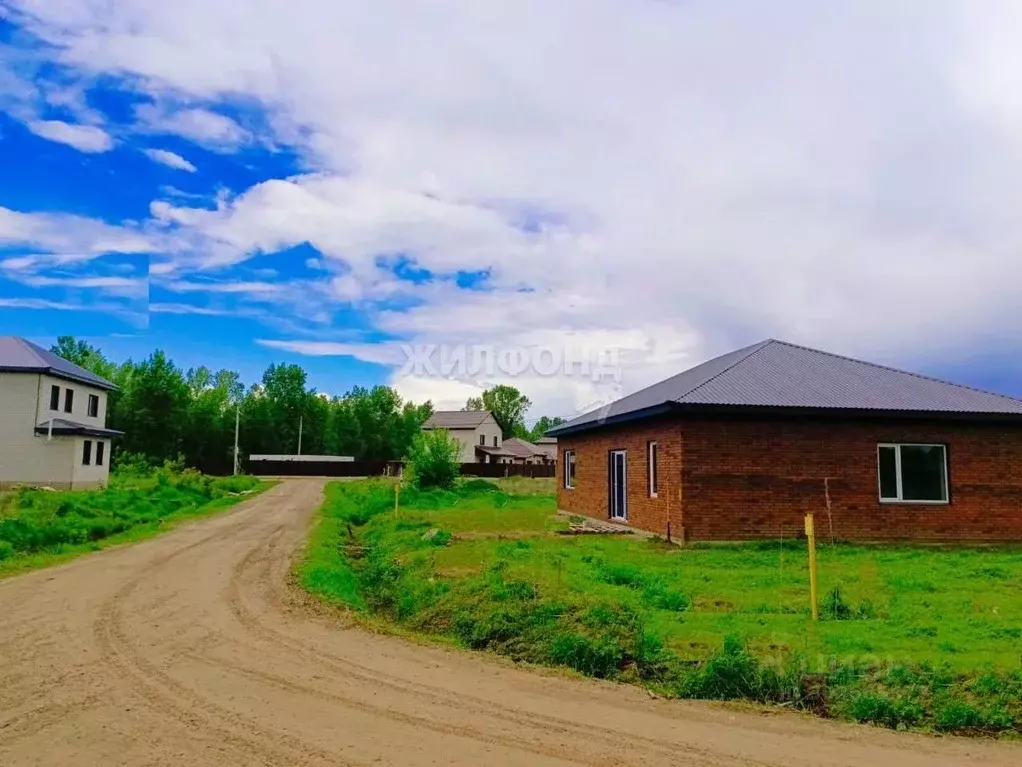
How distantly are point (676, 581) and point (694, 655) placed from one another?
13.3 feet

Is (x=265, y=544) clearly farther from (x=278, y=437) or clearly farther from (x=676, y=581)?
(x=278, y=437)

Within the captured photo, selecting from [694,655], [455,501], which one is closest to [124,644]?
[694,655]

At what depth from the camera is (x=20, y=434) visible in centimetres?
3005

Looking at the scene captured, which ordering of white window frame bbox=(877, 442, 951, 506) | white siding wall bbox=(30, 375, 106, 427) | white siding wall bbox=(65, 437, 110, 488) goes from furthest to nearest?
white siding wall bbox=(65, 437, 110, 488) → white siding wall bbox=(30, 375, 106, 427) → white window frame bbox=(877, 442, 951, 506)

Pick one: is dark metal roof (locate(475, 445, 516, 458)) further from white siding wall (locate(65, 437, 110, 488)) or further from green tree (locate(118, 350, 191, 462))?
white siding wall (locate(65, 437, 110, 488))

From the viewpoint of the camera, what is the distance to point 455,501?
29594 mm

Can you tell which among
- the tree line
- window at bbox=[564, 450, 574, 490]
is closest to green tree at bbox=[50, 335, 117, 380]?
the tree line

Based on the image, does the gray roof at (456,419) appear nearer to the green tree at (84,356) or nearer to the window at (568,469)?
the green tree at (84,356)

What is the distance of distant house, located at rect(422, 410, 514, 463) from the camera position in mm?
72312

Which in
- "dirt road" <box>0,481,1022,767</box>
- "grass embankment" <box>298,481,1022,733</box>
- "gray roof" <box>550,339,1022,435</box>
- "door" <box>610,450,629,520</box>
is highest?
"gray roof" <box>550,339,1022,435</box>

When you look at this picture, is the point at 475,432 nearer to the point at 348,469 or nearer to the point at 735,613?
the point at 348,469

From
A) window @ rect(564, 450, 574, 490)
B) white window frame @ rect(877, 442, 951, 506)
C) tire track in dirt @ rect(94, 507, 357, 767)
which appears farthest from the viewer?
window @ rect(564, 450, 574, 490)

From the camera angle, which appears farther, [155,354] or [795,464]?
[155,354]

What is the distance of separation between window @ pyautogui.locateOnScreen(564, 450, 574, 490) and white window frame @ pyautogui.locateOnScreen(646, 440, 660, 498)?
24.9 feet
